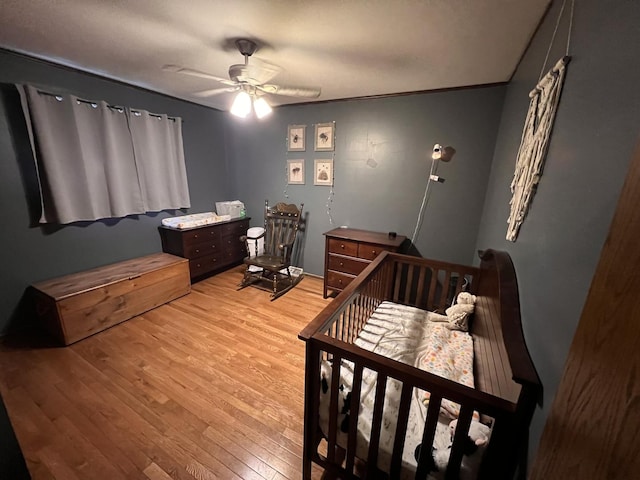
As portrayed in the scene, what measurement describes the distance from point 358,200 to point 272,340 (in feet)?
6.44

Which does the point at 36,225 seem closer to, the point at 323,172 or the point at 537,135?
the point at 323,172

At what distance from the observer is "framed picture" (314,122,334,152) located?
3.16m

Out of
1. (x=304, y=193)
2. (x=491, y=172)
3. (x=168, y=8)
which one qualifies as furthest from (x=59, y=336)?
(x=491, y=172)

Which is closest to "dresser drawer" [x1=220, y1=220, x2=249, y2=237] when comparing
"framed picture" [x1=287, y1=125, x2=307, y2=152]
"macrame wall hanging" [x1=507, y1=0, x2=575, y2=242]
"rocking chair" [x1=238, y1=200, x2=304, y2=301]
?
"rocking chair" [x1=238, y1=200, x2=304, y2=301]

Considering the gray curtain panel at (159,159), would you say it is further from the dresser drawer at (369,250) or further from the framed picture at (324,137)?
the dresser drawer at (369,250)

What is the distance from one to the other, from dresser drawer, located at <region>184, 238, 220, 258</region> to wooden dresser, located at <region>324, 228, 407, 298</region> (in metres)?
1.67

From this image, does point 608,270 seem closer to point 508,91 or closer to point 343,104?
point 508,91

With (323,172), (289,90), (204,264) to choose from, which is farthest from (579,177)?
(204,264)

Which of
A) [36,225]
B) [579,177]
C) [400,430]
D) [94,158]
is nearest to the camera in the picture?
[579,177]

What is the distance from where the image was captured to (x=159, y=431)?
145cm

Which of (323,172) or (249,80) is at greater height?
(249,80)

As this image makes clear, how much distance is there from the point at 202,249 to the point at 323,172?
6.41ft

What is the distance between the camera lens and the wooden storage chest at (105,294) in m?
2.08

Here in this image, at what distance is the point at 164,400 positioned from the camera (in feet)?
5.41
